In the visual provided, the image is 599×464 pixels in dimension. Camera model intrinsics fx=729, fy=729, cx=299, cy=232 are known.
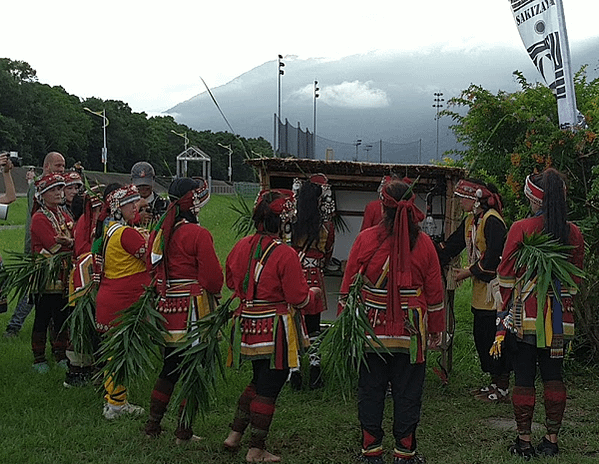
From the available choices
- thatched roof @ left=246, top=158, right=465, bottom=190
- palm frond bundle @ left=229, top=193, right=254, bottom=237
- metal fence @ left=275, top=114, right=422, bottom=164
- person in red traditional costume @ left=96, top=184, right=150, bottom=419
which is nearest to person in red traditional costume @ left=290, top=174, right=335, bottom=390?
thatched roof @ left=246, top=158, right=465, bottom=190

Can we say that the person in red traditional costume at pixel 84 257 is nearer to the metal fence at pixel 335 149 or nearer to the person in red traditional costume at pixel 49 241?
the person in red traditional costume at pixel 49 241

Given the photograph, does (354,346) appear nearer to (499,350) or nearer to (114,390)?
(499,350)

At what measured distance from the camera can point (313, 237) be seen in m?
5.77

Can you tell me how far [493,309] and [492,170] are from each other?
85.6 inches

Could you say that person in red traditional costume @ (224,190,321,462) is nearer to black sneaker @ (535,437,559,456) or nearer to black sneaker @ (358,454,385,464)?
black sneaker @ (358,454,385,464)

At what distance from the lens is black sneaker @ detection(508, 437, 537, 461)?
4.55m

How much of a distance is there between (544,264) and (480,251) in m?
1.35

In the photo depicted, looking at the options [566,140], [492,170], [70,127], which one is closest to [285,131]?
[492,170]

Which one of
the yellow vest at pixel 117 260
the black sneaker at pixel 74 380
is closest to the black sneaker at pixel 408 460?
the yellow vest at pixel 117 260

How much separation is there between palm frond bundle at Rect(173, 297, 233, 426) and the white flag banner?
371cm

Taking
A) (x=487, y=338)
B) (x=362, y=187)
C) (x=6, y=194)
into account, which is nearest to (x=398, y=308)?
(x=487, y=338)

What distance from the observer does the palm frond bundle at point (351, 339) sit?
433cm

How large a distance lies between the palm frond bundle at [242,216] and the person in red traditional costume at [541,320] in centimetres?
Result: 204

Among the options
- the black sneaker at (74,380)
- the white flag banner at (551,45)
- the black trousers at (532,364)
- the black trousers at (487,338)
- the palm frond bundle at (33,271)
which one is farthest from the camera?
the white flag banner at (551,45)
